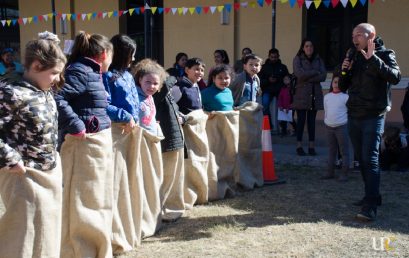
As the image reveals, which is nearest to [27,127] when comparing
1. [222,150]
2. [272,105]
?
[222,150]

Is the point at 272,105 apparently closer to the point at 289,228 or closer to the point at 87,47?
the point at 289,228

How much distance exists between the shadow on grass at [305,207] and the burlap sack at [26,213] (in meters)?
1.64

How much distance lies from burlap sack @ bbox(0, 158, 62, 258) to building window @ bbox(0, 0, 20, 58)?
42.8 feet

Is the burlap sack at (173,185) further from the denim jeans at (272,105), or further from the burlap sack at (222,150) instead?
the denim jeans at (272,105)

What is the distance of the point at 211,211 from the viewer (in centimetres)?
504

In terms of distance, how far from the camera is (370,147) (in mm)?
4609

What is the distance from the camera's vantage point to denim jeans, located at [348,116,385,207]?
4602 millimetres

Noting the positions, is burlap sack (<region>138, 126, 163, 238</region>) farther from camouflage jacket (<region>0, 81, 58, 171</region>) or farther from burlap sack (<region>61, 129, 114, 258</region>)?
camouflage jacket (<region>0, 81, 58, 171</region>)

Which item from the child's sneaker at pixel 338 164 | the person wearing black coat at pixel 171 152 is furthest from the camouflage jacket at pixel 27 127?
the child's sneaker at pixel 338 164

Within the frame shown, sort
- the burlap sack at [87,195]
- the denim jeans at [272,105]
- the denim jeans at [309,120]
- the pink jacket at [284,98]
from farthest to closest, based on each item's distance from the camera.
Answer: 1. the pink jacket at [284,98]
2. the denim jeans at [272,105]
3. the denim jeans at [309,120]
4. the burlap sack at [87,195]

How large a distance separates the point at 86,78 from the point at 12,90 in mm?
772

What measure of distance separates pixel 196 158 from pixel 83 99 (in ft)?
6.38

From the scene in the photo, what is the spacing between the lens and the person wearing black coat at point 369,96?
4527 millimetres

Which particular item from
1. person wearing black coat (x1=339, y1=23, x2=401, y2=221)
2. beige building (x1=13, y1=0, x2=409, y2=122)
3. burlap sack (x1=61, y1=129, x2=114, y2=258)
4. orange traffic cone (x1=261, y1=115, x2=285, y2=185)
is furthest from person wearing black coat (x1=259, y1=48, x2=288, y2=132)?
burlap sack (x1=61, y1=129, x2=114, y2=258)
